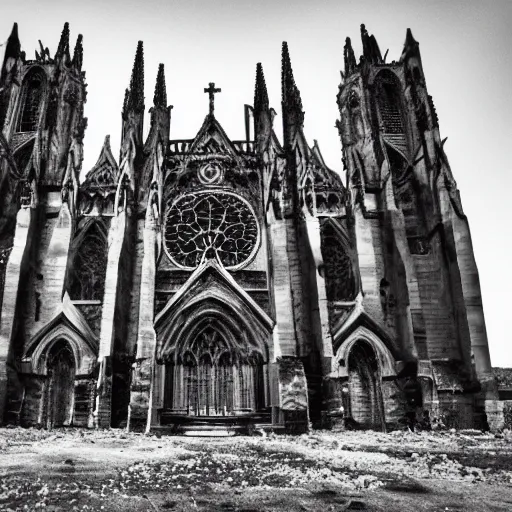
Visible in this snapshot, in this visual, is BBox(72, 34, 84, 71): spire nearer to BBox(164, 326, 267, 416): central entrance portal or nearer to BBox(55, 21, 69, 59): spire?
BBox(55, 21, 69, 59): spire

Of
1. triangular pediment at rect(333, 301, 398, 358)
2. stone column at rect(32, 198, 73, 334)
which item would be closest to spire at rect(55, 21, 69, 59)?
stone column at rect(32, 198, 73, 334)

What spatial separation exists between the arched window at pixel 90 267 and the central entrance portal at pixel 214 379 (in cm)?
454

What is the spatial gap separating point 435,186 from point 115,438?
49.9 ft

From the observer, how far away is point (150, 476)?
19.3 ft

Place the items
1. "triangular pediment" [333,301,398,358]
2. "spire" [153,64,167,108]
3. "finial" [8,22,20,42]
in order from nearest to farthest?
1. "triangular pediment" [333,301,398,358]
2. "spire" [153,64,167,108]
3. "finial" [8,22,20,42]

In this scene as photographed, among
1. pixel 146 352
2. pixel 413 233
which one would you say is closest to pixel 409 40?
pixel 413 233

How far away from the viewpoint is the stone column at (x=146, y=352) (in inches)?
557

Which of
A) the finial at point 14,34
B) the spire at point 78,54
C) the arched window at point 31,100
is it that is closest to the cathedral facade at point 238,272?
the arched window at point 31,100

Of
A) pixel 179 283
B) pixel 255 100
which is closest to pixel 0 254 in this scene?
pixel 179 283

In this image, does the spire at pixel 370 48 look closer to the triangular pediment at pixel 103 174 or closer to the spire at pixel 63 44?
the triangular pediment at pixel 103 174

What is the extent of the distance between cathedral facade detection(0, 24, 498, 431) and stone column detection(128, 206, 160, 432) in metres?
0.06

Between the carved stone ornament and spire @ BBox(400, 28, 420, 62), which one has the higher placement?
spire @ BBox(400, 28, 420, 62)

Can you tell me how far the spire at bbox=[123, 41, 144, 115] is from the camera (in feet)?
69.2

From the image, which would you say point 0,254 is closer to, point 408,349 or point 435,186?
point 408,349
